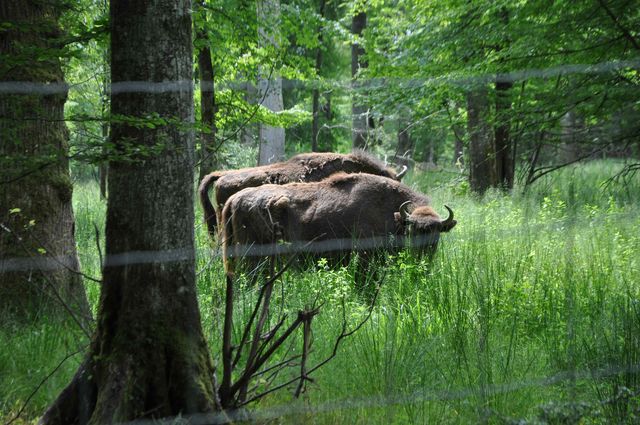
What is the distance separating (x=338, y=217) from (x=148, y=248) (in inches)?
182

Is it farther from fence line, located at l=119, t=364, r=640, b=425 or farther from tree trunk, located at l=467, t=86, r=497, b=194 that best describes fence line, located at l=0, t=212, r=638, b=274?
tree trunk, located at l=467, t=86, r=497, b=194

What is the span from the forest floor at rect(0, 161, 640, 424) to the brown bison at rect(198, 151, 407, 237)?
2.65m

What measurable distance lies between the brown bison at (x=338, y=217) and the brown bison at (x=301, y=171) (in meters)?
1.11

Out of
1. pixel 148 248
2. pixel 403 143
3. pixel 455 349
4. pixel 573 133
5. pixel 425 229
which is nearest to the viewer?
pixel 148 248

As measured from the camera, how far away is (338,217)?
24.4ft

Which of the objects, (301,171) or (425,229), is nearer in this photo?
(425,229)

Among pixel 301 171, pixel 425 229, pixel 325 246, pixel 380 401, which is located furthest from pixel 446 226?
pixel 380 401

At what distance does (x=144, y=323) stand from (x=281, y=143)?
14057mm

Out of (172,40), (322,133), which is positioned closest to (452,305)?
(172,40)

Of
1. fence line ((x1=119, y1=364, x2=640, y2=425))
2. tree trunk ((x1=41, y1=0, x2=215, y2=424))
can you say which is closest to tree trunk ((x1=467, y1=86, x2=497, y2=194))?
fence line ((x1=119, y1=364, x2=640, y2=425))

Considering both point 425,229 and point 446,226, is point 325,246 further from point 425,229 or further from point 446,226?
point 446,226

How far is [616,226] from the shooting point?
8.01m

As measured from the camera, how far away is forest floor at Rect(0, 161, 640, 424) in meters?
3.38

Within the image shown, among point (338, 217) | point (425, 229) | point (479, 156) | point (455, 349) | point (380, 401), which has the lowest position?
point (380, 401)
